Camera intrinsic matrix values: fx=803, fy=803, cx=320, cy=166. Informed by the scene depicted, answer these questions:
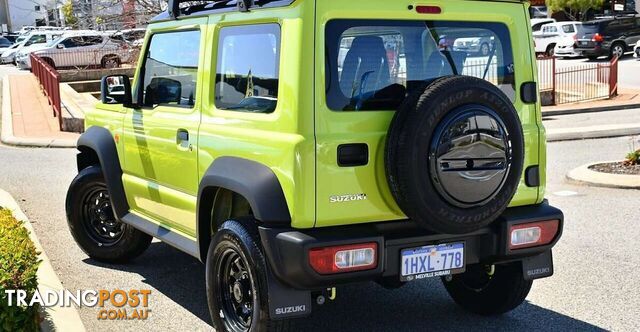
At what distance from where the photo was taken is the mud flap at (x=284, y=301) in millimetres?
4125

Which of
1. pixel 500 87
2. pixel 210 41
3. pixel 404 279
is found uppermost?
pixel 210 41

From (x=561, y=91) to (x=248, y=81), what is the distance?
58.6 ft

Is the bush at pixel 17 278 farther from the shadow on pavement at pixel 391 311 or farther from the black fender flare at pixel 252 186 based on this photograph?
the shadow on pavement at pixel 391 311

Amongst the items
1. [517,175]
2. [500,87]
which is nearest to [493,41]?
[500,87]

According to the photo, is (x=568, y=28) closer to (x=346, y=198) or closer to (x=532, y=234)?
(x=532, y=234)

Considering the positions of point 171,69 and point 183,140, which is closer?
point 183,140

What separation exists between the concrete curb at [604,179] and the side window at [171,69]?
604cm

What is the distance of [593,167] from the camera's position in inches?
419

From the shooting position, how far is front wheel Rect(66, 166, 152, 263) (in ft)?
21.5

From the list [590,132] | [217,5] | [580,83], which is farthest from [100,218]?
[580,83]

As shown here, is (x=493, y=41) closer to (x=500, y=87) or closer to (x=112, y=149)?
(x=500, y=87)

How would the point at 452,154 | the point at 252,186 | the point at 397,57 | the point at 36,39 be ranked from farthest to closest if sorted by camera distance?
1. the point at 36,39
2. the point at 397,57
3. the point at 252,186
4. the point at 452,154

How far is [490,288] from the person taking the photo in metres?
5.27

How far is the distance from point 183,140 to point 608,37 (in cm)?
3105
